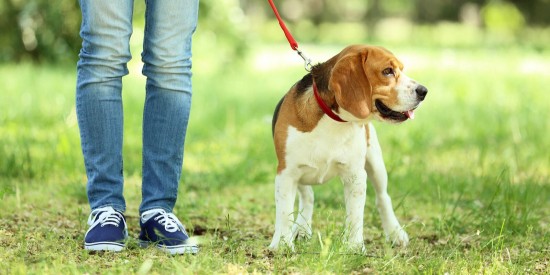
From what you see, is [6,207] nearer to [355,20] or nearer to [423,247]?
[423,247]

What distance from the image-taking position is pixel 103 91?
379 centimetres

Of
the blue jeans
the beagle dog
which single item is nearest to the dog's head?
the beagle dog

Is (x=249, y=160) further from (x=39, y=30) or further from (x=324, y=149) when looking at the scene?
(x=39, y=30)

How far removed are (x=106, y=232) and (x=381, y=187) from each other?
1.51 metres

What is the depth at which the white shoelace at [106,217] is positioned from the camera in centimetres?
380

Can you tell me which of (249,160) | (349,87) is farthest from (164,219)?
(249,160)

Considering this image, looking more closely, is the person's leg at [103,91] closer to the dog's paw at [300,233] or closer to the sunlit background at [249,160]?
the sunlit background at [249,160]

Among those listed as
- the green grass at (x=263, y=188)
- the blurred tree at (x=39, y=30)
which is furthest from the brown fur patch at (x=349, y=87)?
the blurred tree at (x=39, y=30)

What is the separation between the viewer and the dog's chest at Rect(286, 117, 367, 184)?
386 cm

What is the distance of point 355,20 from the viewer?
166ft

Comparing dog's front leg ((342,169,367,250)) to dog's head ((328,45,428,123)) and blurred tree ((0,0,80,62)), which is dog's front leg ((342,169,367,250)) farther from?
blurred tree ((0,0,80,62))

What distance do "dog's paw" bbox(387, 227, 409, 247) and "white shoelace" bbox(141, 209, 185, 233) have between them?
110cm

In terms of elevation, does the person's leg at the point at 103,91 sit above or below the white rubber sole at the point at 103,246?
above

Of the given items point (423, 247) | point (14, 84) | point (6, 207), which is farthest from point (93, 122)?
point (14, 84)
